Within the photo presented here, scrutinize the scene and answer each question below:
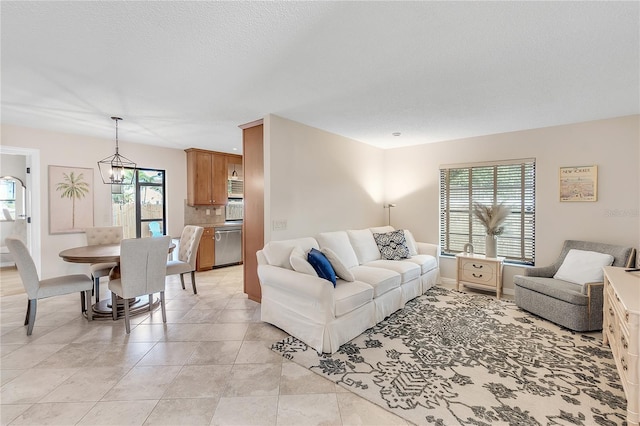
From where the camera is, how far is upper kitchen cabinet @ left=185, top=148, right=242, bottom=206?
5953 millimetres

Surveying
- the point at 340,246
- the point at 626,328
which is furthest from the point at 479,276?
the point at 626,328

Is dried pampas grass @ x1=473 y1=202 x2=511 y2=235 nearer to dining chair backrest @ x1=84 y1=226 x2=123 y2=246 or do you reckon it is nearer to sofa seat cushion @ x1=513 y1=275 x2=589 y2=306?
sofa seat cushion @ x1=513 y1=275 x2=589 y2=306

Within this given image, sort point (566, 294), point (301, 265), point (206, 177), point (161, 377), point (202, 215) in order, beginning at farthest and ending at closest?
point (202, 215)
point (206, 177)
point (566, 294)
point (301, 265)
point (161, 377)

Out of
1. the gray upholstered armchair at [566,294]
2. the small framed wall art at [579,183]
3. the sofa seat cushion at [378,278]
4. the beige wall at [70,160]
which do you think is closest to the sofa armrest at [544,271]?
the gray upholstered armchair at [566,294]

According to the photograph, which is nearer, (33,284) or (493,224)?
(33,284)

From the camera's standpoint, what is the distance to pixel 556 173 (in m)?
4.04

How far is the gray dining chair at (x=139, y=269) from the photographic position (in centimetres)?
304

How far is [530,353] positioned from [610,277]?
931 mm

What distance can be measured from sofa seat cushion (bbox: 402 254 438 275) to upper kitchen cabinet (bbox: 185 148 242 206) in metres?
4.20

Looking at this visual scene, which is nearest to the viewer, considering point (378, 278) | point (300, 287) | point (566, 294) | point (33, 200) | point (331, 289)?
point (331, 289)

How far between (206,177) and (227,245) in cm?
152

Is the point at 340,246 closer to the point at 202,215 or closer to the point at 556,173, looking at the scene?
the point at 556,173

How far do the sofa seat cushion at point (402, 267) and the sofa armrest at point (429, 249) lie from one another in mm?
791

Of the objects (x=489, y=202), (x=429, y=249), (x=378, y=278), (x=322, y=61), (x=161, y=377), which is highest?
(x=322, y=61)
